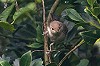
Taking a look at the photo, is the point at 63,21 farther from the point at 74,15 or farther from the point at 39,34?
the point at 74,15

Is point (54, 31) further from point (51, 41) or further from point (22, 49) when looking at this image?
point (22, 49)

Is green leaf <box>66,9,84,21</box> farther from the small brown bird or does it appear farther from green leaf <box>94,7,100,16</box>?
the small brown bird

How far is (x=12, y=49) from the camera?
178 cm

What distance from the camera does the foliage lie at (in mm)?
1140

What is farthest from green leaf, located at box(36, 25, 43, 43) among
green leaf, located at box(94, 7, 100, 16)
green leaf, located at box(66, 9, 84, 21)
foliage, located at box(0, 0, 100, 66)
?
green leaf, located at box(94, 7, 100, 16)

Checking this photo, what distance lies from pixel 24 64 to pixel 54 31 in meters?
0.35

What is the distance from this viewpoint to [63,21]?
159 centimetres

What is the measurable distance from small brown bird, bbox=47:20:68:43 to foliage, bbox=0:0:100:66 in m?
0.03

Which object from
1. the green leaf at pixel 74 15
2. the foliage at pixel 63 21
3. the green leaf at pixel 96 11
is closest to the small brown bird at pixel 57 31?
the foliage at pixel 63 21

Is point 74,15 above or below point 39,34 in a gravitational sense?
above

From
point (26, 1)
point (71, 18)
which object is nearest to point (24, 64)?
point (71, 18)

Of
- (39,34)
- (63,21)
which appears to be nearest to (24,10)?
(39,34)

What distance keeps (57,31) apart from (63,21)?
0.11m

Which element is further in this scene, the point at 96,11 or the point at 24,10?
the point at 24,10
